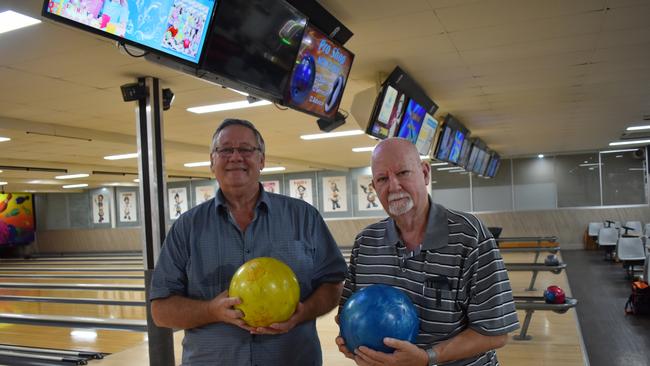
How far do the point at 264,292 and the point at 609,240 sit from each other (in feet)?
34.7

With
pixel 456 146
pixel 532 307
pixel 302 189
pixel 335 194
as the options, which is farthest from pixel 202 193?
pixel 532 307

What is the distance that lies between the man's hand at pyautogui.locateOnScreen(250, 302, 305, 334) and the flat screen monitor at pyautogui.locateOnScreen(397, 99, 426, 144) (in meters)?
3.45

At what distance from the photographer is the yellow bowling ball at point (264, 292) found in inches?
59.6

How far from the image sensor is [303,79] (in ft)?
10.8

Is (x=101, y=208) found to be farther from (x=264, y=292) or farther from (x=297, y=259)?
(x=264, y=292)

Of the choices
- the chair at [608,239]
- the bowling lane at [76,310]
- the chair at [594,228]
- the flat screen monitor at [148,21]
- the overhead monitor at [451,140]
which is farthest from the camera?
the chair at [594,228]

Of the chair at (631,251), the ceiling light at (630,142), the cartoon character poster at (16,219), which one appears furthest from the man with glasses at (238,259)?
the cartoon character poster at (16,219)

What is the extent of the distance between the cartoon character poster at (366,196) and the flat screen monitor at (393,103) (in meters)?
9.31

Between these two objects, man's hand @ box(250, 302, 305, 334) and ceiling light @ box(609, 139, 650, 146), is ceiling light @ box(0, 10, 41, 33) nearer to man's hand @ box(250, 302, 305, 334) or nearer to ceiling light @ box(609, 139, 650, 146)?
man's hand @ box(250, 302, 305, 334)

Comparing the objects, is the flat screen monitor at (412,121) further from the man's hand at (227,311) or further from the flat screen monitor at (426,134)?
the man's hand at (227,311)

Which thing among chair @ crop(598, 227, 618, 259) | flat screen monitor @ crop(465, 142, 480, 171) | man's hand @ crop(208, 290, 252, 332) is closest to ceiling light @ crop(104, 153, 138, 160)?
flat screen monitor @ crop(465, 142, 480, 171)

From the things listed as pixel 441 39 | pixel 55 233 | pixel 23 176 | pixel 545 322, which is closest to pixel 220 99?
pixel 441 39

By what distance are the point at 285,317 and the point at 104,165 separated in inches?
401

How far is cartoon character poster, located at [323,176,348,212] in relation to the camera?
1498 centimetres
